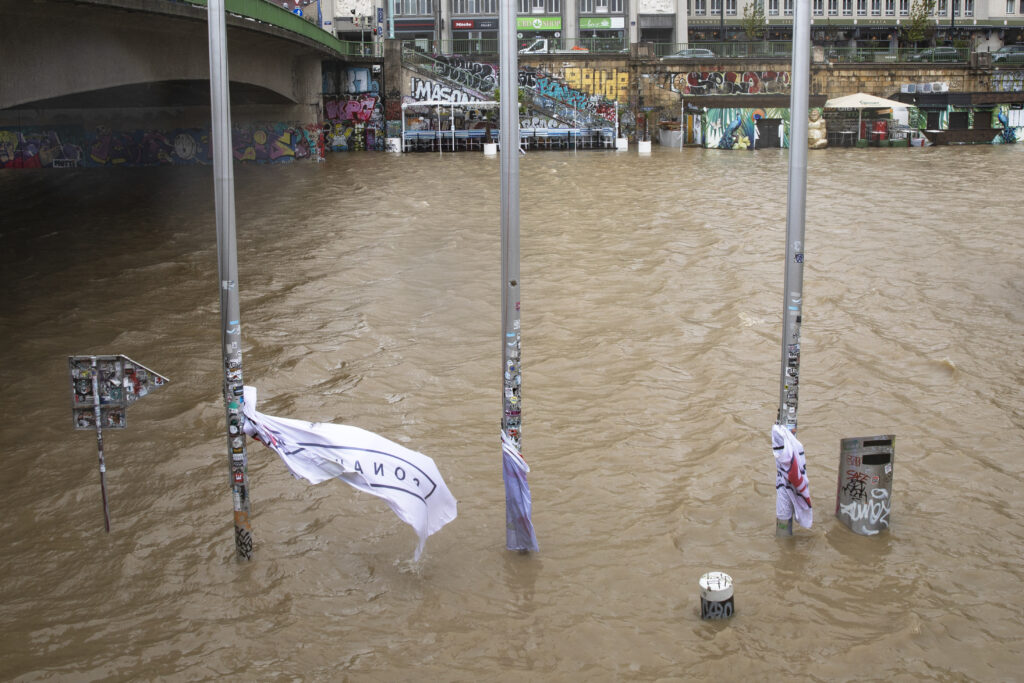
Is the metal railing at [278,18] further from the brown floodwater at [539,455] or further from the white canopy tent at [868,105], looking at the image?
the white canopy tent at [868,105]

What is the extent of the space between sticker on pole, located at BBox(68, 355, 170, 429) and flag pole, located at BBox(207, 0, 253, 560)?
702 mm

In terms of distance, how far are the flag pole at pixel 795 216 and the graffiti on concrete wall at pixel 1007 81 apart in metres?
52.9

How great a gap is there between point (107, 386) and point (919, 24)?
72.1 m

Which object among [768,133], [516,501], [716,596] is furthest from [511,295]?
[768,133]

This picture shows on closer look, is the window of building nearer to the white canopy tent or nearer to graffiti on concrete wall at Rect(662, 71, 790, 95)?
graffiti on concrete wall at Rect(662, 71, 790, 95)

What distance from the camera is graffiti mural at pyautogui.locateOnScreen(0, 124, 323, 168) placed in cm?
4041

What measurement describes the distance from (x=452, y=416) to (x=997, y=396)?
666 cm

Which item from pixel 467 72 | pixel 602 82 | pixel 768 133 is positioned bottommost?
pixel 768 133

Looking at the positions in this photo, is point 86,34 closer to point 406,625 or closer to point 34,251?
point 34,251

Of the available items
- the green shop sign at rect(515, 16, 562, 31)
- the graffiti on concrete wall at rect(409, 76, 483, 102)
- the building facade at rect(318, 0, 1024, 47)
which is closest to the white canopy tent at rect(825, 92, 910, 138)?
the graffiti on concrete wall at rect(409, 76, 483, 102)

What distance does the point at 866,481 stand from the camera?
913 centimetres

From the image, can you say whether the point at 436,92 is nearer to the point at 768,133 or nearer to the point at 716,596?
the point at 768,133

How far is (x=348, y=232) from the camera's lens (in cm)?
2541

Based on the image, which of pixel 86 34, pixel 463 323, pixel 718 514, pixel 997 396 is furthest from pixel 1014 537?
pixel 86 34
